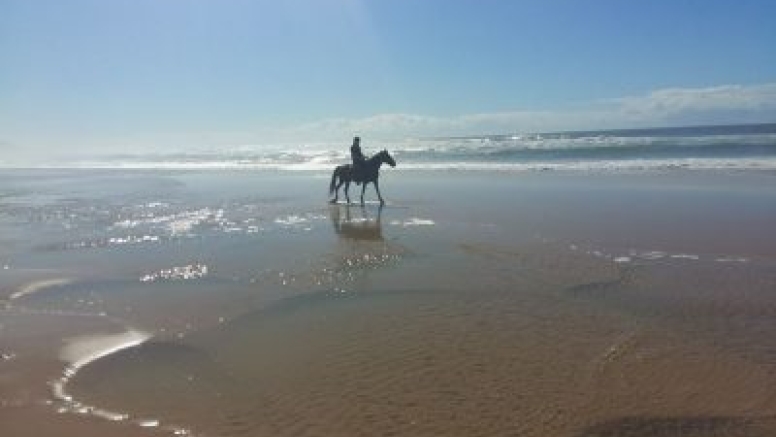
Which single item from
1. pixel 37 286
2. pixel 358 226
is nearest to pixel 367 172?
pixel 358 226

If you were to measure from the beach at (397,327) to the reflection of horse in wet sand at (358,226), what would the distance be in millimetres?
136

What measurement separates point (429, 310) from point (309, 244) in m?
5.86

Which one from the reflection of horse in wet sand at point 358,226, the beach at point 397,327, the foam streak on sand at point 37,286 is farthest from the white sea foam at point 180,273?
the reflection of horse in wet sand at point 358,226

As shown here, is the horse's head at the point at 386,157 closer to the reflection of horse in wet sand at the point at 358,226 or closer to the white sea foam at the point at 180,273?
the reflection of horse in wet sand at the point at 358,226

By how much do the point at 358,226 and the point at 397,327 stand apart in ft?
29.3

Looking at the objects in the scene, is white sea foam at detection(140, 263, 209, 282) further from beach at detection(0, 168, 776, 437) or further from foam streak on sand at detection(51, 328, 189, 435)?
foam streak on sand at detection(51, 328, 189, 435)

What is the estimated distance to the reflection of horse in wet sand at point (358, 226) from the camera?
15.7 metres

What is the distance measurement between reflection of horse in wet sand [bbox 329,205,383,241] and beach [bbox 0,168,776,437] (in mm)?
136

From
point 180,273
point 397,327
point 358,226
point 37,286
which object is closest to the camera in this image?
point 397,327

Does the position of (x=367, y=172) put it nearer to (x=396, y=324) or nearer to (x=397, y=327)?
(x=396, y=324)

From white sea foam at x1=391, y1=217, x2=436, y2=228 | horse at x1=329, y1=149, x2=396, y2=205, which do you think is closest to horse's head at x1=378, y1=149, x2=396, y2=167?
horse at x1=329, y1=149, x2=396, y2=205

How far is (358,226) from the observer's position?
17375mm

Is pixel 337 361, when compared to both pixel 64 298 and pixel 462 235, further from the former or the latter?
pixel 462 235

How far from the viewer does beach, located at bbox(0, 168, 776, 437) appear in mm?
6184
